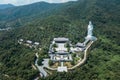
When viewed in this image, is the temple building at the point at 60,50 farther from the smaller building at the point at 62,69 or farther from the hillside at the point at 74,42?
the smaller building at the point at 62,69

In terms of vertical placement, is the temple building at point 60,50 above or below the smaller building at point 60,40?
below

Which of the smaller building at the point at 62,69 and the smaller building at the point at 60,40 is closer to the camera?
the smaller building at the point at 62,69

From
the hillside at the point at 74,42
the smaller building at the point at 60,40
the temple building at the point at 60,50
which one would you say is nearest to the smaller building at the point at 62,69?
the hillside at the point at 74,42

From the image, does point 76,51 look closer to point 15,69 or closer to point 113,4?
point 15,69

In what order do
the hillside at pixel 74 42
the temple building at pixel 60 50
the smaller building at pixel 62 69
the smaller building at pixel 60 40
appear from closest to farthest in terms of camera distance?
the hillside at pixel 74 42, the smaller building at pixel 62 69, the temple building at pixel 60 50, the smaller building at pixel 60 40

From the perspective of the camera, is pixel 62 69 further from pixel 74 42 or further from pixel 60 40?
pixel 74 42

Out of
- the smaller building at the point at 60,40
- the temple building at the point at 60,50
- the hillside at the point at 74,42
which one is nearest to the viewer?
the hillside at the point at 74,42

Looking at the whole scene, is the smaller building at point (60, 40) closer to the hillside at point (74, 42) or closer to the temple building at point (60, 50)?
the temple building at point (60, 50)

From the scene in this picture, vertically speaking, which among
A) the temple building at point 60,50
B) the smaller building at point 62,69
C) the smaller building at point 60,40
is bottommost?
the smaller building at point 62,69
